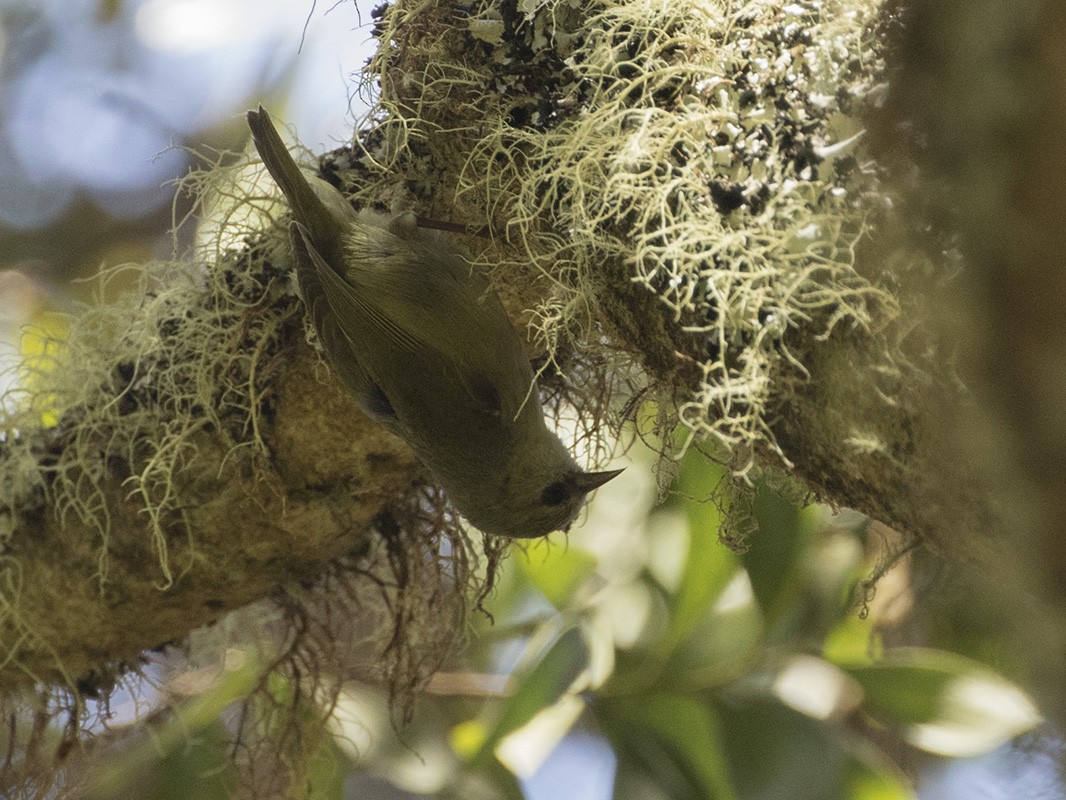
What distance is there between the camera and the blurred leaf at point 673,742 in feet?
8.22

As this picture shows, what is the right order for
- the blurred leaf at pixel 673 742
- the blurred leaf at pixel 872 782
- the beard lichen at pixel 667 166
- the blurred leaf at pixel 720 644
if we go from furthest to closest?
1. the blurred leaf at pixel 720 644
2. the blurred leaf at pixel 673 742
3. the blurred leaf at pixel 872 782
4. the beard lichen at pixel 667 166

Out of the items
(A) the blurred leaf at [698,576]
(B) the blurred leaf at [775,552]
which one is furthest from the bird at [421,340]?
(A) the blurred leaf at [698,576]

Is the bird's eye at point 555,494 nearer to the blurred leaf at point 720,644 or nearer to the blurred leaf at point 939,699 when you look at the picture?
the blurred leaf at point 720,644

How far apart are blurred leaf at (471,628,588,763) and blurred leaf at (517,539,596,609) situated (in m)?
0.18

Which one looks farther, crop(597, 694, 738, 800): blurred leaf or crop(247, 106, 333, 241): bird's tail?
crop(597, 694, 738, 800): blurred leaf

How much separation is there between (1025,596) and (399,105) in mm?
1505

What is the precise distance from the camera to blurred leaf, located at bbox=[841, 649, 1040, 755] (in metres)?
2.36

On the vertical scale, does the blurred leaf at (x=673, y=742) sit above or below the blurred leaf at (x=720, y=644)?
below

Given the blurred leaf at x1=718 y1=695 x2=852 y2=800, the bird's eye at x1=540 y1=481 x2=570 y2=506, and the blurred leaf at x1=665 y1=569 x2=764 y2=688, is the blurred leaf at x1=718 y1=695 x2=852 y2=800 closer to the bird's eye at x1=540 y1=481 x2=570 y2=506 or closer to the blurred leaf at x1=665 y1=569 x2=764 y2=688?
the blurred leaf at x1=665 y1=569 x2=764 y2=688

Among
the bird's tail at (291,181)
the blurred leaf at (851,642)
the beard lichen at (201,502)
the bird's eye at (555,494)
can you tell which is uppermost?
the blurred leaf at (851,642)

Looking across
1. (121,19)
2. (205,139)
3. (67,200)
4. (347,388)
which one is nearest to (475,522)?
(347,388)

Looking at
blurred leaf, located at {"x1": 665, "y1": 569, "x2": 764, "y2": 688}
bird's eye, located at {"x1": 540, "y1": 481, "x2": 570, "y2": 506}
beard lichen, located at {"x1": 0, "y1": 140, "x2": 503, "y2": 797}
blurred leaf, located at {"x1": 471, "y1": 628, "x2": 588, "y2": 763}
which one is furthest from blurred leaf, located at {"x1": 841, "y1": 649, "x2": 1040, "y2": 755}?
bird's eye, located at {"x1": 540, "y1": 481, "x2": 570, "y2": 506}

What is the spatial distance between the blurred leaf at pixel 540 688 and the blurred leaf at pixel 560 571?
7.1 inches

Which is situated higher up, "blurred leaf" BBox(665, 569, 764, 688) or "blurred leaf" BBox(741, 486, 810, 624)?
"blurred leaf" BBox(741, 486, 810, 624)
